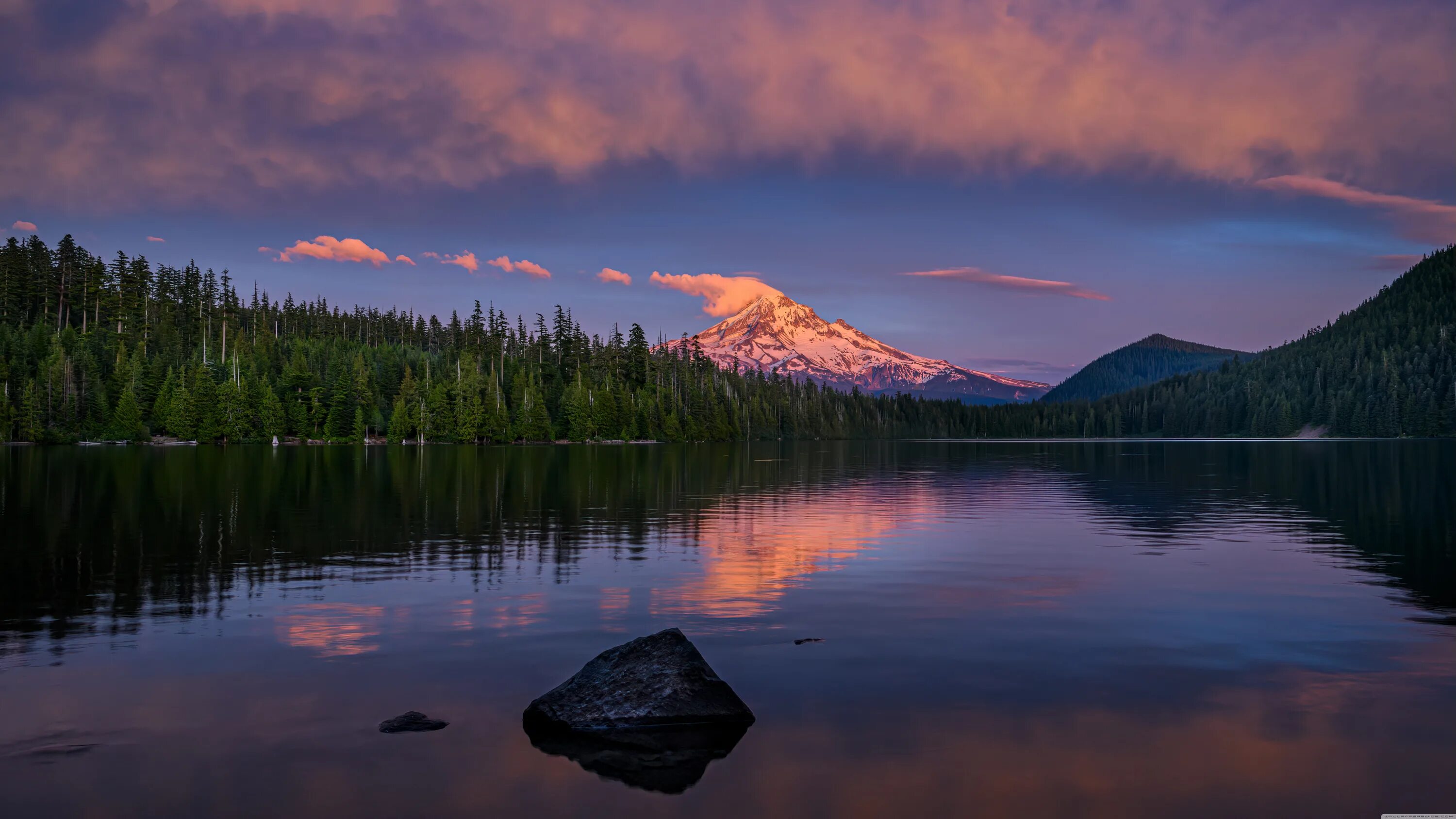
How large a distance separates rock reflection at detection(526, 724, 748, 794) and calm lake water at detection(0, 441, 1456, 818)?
0.29 ft

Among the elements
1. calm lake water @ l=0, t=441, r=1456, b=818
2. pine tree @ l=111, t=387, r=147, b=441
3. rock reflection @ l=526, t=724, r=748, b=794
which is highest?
pine tree @ l=111, t=387, r=147, b=441

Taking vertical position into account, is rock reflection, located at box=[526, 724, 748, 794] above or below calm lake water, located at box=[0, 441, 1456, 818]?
below

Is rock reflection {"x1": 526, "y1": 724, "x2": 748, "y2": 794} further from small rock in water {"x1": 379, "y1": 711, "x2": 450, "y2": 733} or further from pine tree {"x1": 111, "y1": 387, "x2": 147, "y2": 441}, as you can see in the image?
pine tree {"x1": 111, "y1": 387, "x2": 147, "y2": 441}

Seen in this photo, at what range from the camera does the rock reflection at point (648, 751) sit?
12.2m

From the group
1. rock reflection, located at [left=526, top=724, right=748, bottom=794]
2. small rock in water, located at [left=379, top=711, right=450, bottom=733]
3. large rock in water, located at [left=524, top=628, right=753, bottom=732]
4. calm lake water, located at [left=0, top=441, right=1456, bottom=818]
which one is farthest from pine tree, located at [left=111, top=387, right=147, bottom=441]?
rock reflection, located at [left=526, top=724, right=748, bottom=794]

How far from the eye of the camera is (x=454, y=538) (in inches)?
1406

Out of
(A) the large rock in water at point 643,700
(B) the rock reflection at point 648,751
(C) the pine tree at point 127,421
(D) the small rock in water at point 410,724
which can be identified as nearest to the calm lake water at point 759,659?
(B) the rock reflection at point 648,751

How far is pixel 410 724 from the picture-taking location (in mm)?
13570

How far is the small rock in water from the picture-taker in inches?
529

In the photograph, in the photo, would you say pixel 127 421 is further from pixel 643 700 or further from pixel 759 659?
pixel 643 700

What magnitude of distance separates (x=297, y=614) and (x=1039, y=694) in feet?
53.8

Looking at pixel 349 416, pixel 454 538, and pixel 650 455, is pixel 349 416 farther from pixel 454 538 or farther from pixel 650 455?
pixel 454 538

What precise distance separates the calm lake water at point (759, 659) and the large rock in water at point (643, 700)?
59 cm

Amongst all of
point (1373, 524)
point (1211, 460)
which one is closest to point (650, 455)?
point (1211, 460)
